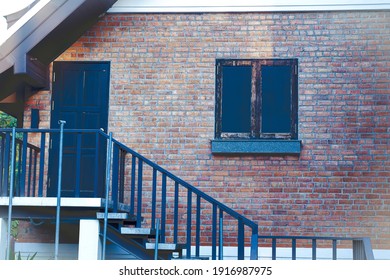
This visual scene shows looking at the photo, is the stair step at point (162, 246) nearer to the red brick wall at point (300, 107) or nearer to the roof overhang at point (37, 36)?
the red brick wall at point (300, 107)

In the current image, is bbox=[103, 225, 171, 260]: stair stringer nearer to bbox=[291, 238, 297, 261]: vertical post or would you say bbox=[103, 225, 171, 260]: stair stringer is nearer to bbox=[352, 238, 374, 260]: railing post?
bbox=[291, 238, 297, 261]: vertical post

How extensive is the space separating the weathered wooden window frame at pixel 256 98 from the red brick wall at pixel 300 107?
0.08m

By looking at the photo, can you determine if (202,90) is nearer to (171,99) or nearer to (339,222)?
(171,99)

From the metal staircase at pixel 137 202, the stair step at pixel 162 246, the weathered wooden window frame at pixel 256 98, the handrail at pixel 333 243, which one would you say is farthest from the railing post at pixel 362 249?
the stair step at pixel 162 246

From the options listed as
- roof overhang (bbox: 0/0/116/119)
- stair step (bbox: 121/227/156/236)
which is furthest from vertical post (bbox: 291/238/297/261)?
roof overhang (bbox: 0/0/116/119)

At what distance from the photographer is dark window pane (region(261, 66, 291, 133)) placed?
10211 mm

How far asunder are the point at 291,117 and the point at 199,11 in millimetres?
1701

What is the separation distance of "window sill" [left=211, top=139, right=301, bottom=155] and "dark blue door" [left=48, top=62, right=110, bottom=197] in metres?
1.39

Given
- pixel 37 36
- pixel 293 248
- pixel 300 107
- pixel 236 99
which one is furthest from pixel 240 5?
pixel 293 248

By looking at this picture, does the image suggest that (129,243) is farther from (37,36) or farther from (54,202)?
(37,36)

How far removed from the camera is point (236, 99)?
10.3 metres

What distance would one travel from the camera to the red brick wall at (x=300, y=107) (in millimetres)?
10016
